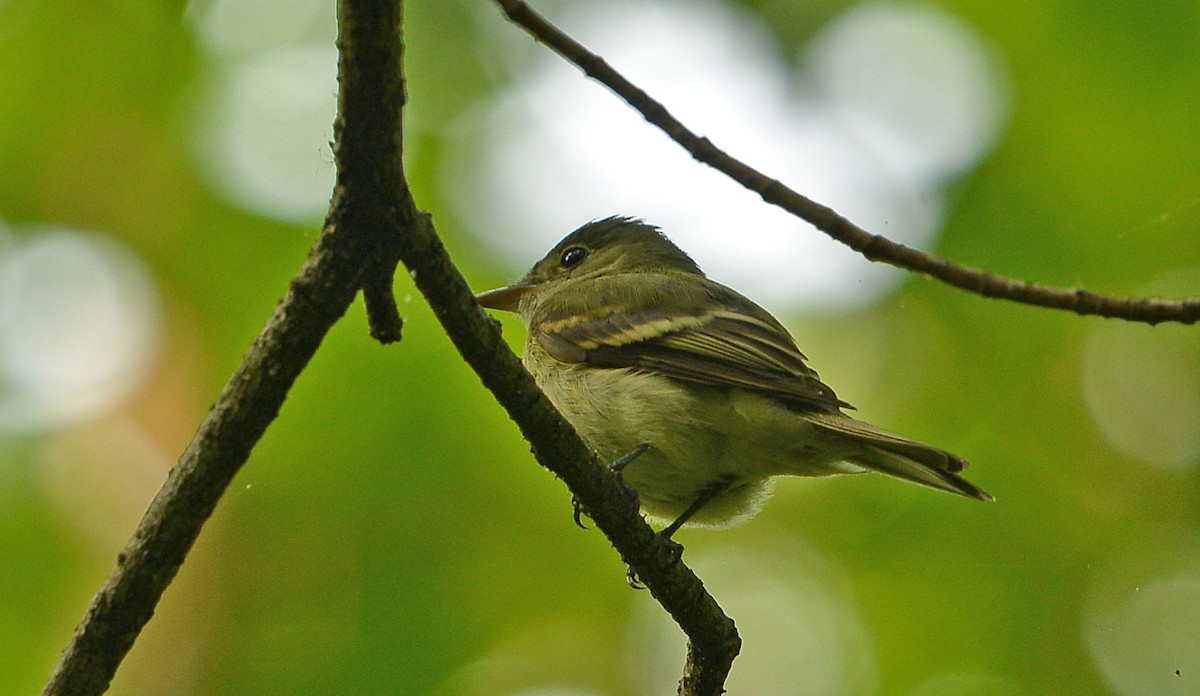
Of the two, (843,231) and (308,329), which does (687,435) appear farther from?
(308,329)

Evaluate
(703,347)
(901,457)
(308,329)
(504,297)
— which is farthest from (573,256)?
(308,329)

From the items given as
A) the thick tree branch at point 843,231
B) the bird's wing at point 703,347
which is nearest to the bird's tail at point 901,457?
the bird's wing at point 703,347

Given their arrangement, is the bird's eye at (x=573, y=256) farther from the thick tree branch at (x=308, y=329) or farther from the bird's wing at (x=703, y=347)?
the thick tree branch at (x=308, y=329)

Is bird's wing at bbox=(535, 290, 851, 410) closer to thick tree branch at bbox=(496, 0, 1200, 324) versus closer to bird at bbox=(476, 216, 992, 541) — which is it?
bird at bbox=(476, 216, 992, 541)

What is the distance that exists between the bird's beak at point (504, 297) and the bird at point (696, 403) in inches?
15.4

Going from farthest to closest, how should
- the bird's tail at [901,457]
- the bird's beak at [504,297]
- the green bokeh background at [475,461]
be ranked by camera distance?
the bird's beak at [504,297], the green bokeh background at [475,461], the bird's tail at [901,457]

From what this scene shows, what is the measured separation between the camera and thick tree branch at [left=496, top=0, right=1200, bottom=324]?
2.54 metres

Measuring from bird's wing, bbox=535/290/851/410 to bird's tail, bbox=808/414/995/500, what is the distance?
9.0 inches

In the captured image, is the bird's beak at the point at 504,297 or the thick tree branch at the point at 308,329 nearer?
the thick tree branch at the point at 308,329

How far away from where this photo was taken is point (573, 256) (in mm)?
6352

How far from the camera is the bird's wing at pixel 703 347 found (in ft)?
14.7

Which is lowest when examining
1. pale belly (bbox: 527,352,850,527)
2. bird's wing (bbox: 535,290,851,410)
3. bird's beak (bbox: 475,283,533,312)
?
pale belly (bbox: 527,352,850,527)

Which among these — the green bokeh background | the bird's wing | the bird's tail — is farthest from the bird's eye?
the bird's tail

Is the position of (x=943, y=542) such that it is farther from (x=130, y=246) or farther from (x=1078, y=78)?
(x=130, y=246)
